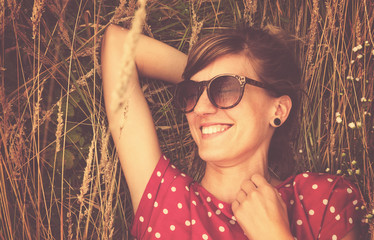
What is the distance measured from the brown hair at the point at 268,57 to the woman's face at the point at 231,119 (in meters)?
0.06

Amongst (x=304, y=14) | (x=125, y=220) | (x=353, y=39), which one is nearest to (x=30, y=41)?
(x=125, y=220)

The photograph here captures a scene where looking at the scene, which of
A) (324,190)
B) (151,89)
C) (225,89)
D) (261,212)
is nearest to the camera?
(261,212)

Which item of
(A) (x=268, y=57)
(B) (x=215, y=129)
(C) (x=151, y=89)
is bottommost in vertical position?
(B) (x=215, y=129)

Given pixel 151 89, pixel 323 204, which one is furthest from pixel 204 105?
pixel 323 204

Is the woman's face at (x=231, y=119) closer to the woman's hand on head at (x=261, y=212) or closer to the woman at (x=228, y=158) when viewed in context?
the woman at (x=228, y=158)

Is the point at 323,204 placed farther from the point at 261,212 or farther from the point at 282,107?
the point at 282,107

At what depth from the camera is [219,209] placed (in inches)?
99.3

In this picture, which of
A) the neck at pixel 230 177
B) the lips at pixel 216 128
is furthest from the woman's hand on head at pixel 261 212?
the lips at pixel 216 128

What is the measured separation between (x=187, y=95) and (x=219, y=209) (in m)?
0.82

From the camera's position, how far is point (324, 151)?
125 inches

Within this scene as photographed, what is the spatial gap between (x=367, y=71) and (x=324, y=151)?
0.76m

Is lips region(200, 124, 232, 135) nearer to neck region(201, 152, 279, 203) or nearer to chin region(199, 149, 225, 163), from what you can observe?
chin region(199, 149, 225, 163)

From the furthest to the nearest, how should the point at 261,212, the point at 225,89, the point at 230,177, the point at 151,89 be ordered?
the point at 151,89 < the point at 230,177 < the point at 225,89 < the point at 261,212

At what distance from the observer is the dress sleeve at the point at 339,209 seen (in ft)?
7.73
